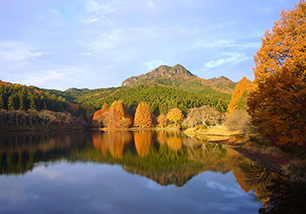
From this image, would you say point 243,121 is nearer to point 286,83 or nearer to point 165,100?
point 286,83

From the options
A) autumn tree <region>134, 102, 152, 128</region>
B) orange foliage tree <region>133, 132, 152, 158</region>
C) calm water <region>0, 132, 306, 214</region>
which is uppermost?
autumn tree <region>134, 102, 152, 128</region>

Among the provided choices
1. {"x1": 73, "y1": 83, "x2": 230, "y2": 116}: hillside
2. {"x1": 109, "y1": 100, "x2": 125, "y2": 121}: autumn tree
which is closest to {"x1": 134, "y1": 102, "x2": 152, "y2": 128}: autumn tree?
{"x1": 109, "y1": 100, "x2": 125, "y2": 121}: autumn tree

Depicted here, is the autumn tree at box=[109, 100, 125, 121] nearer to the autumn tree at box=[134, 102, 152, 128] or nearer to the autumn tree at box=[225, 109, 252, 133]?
the autumn tree at box=[134, 102, 152, 128]

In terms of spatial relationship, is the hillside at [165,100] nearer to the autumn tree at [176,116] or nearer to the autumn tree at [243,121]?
the autumn tree at [176,116]

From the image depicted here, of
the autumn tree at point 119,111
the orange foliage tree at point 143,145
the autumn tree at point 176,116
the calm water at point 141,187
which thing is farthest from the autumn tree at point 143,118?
the calm water at point 141,187

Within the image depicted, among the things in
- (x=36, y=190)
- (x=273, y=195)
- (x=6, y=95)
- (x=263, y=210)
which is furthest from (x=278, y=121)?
(x=6, y=95)

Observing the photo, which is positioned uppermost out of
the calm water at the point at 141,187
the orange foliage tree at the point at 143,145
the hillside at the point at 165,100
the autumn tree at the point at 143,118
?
the hillside at the point at 165,100

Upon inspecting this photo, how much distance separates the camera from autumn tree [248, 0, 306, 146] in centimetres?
1275

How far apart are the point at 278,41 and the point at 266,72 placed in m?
2.63

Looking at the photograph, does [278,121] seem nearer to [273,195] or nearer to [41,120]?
[273,195]

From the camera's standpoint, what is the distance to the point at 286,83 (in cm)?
1294

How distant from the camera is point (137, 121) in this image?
9088 cm

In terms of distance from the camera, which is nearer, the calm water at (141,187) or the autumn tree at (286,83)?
the calm water at (141,187)

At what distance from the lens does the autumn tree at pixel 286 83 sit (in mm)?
12750
